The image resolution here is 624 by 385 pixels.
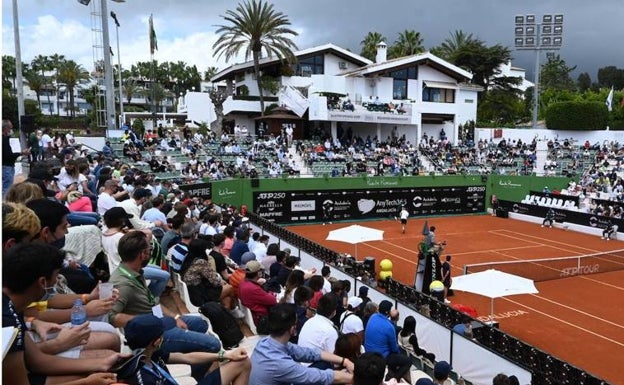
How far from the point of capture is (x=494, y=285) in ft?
45.8

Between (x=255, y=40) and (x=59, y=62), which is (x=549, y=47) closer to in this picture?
(x=255, y=40)

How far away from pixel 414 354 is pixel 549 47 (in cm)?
5037

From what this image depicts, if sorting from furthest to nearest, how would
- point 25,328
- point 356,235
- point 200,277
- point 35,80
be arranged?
point 35,80, point 356,235, point 200,277, point 25,328

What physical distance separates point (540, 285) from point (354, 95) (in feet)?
102

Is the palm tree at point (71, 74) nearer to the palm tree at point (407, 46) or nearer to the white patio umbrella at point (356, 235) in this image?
the palm tree at point (407, 46)

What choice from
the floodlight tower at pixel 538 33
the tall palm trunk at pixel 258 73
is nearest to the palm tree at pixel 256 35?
the tall palm trunk at pixel 258 73

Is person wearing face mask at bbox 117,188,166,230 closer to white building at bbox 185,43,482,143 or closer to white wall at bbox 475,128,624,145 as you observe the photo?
white building at bbox 185,43,482,143

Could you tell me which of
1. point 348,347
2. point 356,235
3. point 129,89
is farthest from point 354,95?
point 348,347

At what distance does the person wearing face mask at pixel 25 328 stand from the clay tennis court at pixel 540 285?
1271 cm

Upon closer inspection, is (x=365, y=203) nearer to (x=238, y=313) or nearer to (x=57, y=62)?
(x=238, y=313)

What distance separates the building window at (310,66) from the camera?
47.9m

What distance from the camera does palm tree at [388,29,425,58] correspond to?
66875mm

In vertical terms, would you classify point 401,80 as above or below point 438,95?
above

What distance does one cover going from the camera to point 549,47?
51.8 meters
